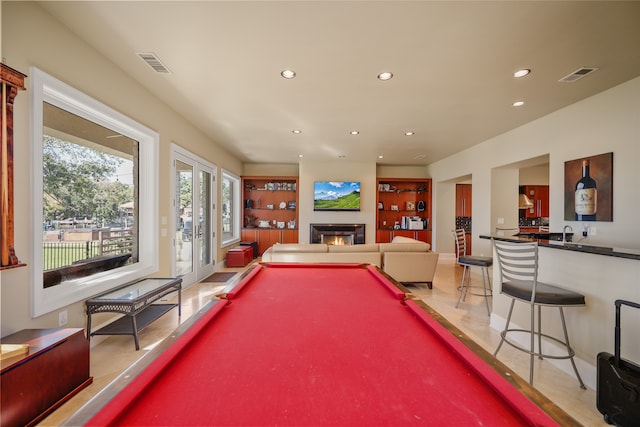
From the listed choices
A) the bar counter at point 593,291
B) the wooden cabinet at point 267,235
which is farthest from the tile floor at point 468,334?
the wooden cabinet at point 267,235

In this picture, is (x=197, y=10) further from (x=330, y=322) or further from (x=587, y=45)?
(x=587, y=45)

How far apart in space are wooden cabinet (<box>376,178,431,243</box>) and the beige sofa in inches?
138

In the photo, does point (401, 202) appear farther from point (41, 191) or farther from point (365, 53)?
point (41, 191)

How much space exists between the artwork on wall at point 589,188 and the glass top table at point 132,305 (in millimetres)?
5144

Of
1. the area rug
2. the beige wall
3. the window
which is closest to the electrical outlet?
the beige wall

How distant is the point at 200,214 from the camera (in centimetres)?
505

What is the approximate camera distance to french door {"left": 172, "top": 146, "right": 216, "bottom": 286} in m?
4.23

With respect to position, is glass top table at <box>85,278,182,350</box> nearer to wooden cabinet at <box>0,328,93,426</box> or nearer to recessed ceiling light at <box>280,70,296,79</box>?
wooden cabinet at <box>0,328,93,426</box>

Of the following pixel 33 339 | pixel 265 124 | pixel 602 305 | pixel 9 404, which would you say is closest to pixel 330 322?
pixel 9 404

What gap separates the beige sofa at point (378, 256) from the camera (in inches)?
157

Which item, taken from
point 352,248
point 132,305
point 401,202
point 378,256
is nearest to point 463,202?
point 401,202

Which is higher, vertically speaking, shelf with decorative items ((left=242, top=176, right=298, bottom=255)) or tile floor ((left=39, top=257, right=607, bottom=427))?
shelf with decorative items ((left=242, top=176, right=298, bottom=255))

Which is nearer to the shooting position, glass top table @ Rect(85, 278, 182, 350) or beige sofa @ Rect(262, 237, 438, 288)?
glass top table @ Rect(85, 278, 182, 350)

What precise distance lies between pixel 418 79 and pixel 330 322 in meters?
2.80
